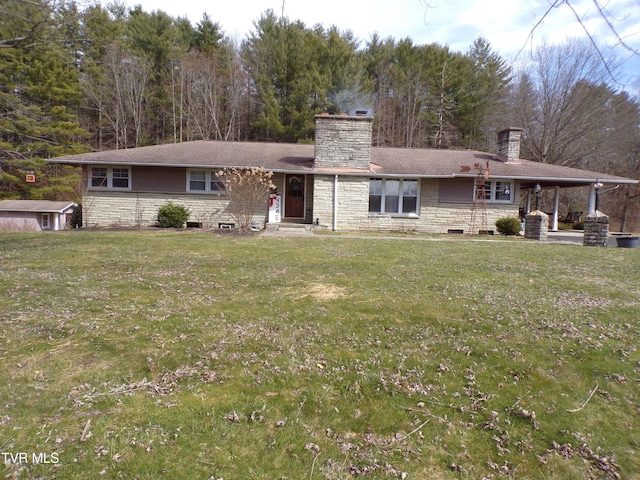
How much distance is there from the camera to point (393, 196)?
16.7m

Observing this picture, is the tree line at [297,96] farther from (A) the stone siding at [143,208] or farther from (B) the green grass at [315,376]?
(B) the green grass at [315,376]

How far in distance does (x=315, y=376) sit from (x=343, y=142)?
13.9 m

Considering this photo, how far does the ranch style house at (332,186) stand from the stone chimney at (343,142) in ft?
0.14

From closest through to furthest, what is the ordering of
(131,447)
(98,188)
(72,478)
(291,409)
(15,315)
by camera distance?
(72,478)
(131,447)
(291,409)
(15,315)
(98,188)

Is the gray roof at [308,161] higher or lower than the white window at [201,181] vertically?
higher

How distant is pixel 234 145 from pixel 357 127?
702 cm

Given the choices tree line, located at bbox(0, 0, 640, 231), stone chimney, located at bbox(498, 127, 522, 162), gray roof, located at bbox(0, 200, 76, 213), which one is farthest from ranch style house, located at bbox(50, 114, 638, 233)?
tree line, located at bbox(0, 0, 640, 231)

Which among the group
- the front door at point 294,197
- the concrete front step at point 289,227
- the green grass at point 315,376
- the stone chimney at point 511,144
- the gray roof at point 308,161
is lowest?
the green grass at point 315,376

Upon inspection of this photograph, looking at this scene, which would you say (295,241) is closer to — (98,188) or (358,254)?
(358,254)

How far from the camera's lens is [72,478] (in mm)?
2002

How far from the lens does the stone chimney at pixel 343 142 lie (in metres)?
15.8

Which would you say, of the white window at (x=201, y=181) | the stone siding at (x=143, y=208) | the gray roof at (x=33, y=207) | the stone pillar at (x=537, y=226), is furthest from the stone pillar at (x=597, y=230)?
the gray roof at (x=33, y=207)

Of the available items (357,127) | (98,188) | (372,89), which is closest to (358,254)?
(357,127)

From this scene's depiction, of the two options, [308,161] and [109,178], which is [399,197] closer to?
[308,161]
